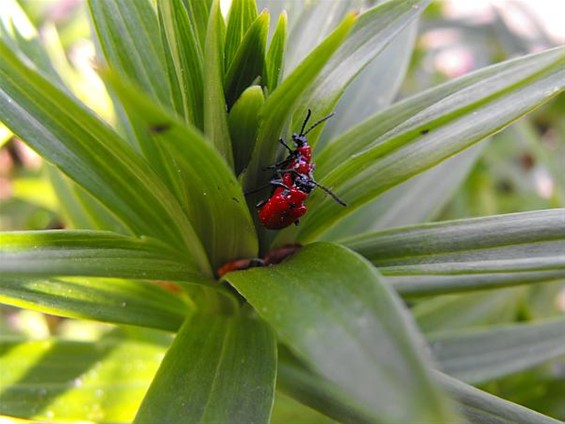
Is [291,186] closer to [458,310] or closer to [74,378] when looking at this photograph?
[74,378]

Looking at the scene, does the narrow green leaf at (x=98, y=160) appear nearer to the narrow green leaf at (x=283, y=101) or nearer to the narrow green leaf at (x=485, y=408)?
the narrow green leaf at (x=283, y=101)

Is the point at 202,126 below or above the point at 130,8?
below

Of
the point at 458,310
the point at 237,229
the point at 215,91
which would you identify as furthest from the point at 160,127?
the point at 458,310

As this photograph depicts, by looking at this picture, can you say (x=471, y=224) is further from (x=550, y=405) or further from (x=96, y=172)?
(x=550, y=405)

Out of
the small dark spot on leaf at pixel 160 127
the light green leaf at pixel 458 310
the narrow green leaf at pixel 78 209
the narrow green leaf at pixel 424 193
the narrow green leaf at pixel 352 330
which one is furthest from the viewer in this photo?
the light green leaf at pixel 458 310

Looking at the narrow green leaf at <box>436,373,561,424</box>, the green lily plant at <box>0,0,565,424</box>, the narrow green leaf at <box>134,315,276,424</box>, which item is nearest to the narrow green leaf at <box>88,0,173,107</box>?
the green lily plant at <box>0,0,565,424</box>

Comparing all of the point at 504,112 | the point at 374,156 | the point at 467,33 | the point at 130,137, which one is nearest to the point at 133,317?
the point at 130,137

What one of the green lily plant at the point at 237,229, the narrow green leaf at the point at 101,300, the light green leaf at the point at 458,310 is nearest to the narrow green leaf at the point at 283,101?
the green lily plant at the point at 237,229
